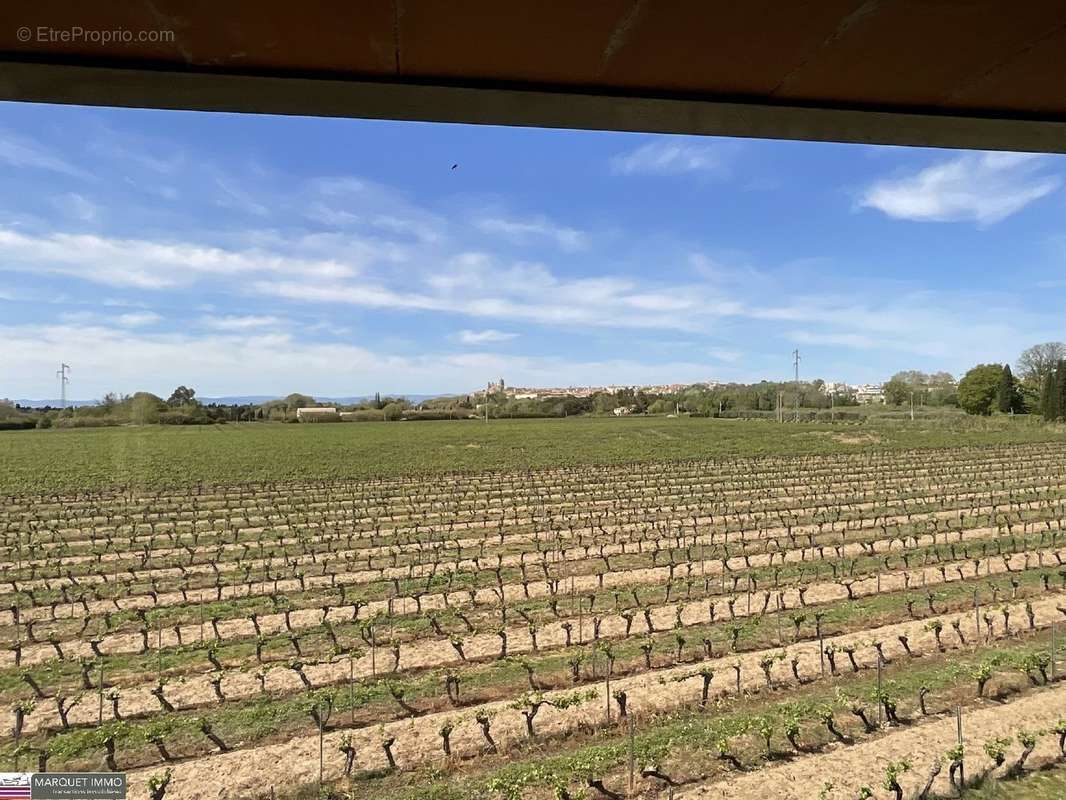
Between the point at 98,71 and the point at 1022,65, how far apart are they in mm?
2886

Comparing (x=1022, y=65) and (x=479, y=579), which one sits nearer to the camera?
(x=1022, y=65)

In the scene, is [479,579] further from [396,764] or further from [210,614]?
[396,764]

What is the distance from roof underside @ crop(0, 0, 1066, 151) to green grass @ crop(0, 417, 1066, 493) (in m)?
32.1

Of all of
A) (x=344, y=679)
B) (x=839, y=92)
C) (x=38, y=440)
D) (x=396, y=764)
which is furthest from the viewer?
(x=38, y=440)

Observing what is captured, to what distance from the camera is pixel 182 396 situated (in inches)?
2982

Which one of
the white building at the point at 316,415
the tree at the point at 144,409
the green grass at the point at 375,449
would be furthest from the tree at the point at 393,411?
the tree at the point at 144,409

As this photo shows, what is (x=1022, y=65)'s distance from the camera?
189 cm

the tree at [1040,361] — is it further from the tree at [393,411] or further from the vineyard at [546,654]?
the tree at [393,411]

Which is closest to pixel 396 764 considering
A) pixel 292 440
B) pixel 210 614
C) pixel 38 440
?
pixel 210 614

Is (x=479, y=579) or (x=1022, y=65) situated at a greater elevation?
(x=1022, y=65)

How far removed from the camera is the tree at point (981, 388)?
67438 mm

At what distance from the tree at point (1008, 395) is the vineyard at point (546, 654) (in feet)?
195

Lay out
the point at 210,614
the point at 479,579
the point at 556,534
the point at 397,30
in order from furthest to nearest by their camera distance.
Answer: the point at 556,534 < the point at 479,579 < the point at 210,614 < the point at 397,30

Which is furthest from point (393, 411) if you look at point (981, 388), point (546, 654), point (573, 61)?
point (573, 61)
